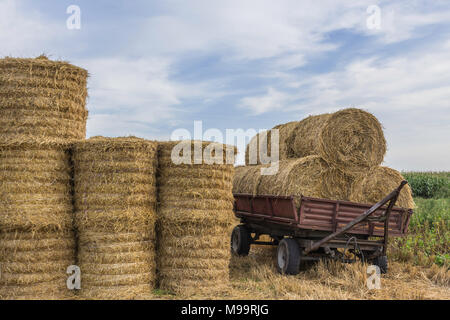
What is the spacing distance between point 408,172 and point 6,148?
32.3 meters

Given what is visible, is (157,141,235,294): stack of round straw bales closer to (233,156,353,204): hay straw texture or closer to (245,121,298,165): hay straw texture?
(233,156,353,204): hay straw texture

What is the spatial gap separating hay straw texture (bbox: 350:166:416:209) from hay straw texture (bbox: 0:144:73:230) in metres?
5.54

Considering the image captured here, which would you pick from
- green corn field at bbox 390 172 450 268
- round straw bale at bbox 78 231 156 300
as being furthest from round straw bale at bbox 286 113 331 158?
round straw bale at bbox 78 231 156 300

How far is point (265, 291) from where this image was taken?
736 centimetres

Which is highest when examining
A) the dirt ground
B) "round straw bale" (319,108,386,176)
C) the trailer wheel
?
"round straw bale" (319,108,386,176)

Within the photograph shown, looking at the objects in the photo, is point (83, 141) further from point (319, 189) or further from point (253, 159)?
point (253, 159)

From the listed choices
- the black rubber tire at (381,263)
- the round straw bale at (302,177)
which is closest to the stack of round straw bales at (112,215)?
the round straw bale at (302,177)

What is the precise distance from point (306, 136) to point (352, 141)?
0.95 m

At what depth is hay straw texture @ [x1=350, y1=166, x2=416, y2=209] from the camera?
9320mm

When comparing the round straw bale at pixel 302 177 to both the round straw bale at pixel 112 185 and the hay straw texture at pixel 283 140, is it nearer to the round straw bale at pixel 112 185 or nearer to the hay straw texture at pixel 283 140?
the hay straw texture at pixel 283 140

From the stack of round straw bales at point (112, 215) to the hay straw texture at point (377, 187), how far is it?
14.8 feet

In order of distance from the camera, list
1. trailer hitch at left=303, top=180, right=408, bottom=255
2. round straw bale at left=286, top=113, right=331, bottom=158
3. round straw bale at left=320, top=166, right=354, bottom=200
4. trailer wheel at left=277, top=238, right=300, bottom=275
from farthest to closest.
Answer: round straw bale at left=286, top=113, right=331, bottom=158, round straw bale at left=320, top=166, right=354, bottom=200, trailer wheel at left=277, top=238, right=300, bottom=275, trailer hitch at left=303, top=180, right=408, bottom=255

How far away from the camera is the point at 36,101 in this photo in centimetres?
717

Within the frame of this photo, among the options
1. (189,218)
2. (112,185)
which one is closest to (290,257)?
(189,218)
